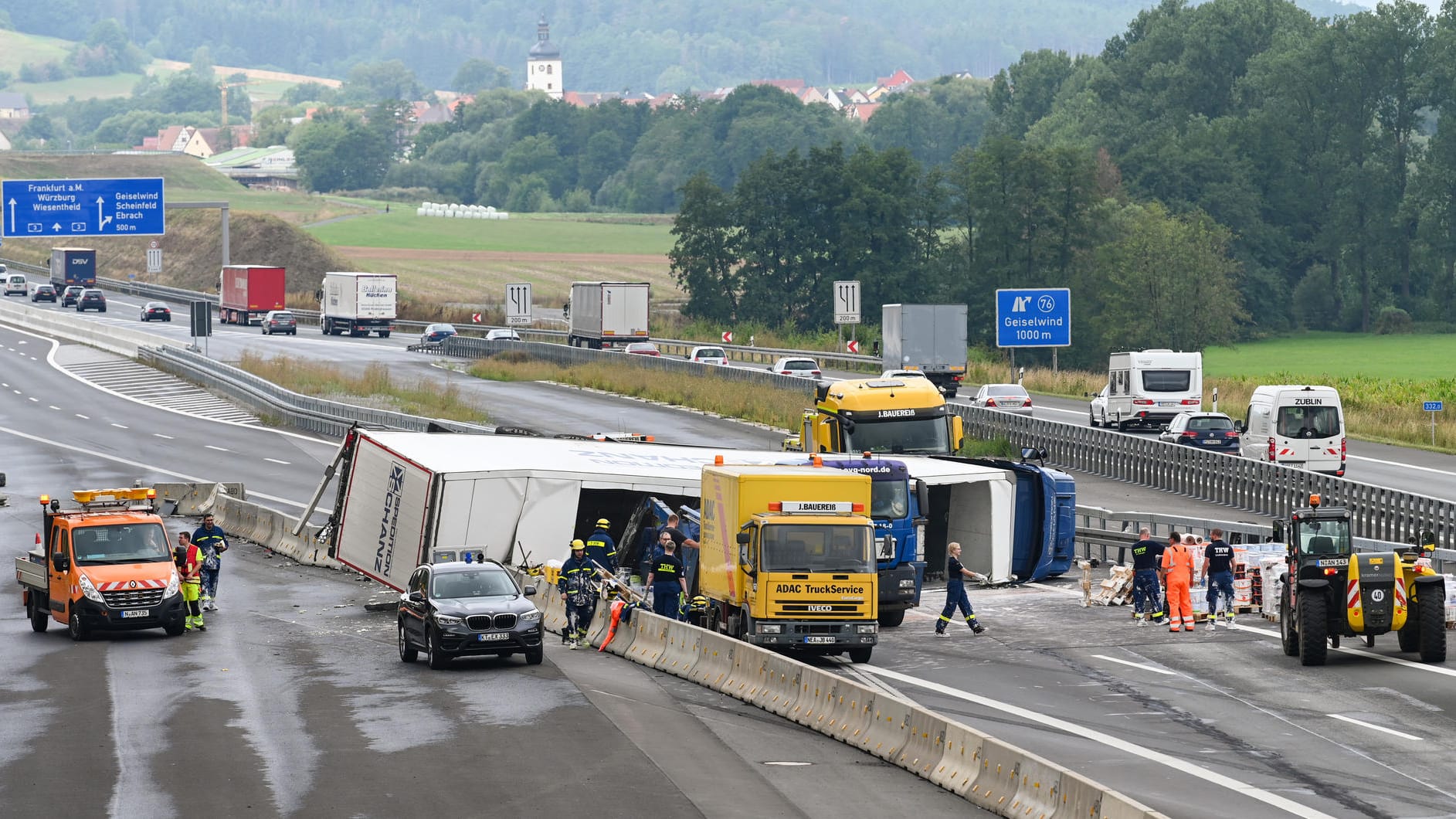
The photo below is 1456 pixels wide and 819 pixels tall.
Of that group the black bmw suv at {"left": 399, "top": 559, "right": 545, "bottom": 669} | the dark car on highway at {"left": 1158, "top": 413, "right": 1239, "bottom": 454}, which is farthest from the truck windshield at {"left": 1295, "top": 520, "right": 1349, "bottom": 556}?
the dark car on highway at {"left": 1158, "top": 413, "right": 1239, "bottom": 454}

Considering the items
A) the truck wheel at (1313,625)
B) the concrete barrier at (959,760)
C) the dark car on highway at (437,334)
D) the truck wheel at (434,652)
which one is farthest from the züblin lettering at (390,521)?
the dark car on highway at (437,334)

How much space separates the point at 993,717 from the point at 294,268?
127 meters

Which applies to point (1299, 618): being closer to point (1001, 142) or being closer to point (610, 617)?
point (610, 617)

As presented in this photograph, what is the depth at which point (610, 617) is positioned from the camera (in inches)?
1040

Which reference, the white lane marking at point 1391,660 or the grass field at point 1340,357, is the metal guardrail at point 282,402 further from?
the grass field at point 1340,357

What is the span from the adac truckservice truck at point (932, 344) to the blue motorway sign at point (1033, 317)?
225cm

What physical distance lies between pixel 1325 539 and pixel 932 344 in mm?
41769

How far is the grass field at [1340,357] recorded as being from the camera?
94000 millimetres

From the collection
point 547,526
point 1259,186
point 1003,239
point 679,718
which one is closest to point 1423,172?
point 1259,186

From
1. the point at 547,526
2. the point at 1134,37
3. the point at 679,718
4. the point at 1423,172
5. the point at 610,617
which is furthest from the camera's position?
the point at 1134,37

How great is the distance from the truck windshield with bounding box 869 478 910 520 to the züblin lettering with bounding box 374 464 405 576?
851 centimetres

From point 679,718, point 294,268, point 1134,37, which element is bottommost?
point 679,718

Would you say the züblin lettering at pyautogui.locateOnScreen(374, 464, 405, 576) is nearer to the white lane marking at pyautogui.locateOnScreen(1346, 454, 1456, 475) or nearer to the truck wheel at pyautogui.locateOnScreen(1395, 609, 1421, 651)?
the truck wheel at pyautogui.locateOnScreen(1395, 609, 1421, 651)

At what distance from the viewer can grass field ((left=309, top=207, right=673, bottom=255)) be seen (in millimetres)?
177500
